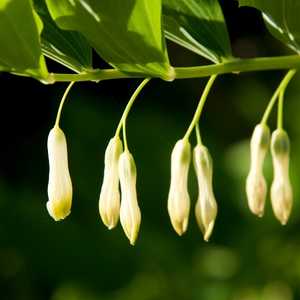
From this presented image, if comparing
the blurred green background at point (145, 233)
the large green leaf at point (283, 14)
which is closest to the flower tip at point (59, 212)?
the large green leaf at point (283, 14)

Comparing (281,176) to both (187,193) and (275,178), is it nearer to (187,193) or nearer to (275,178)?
(275,178)

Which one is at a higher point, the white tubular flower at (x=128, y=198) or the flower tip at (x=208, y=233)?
the white tubular flower at (x=128, y=198)

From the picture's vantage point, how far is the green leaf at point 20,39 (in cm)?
120

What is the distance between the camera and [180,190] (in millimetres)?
1374

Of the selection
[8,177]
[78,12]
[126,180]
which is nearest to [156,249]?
[8,177]

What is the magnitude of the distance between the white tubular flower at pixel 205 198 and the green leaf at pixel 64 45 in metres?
0.23

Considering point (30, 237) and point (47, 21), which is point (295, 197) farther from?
point (47, 21)

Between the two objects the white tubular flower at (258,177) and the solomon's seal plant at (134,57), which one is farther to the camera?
the white tubular flower at (258,177)

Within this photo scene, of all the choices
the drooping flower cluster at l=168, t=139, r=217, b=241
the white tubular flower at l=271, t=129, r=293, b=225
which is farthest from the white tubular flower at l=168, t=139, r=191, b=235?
the white tubular flower at l=271, t=129, r=293, b=225

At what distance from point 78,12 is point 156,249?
8.00 feet

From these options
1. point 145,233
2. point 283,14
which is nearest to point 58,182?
point 283,14

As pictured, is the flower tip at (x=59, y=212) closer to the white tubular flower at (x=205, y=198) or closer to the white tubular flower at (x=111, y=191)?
the white tubular flower at (x=111, y=191)

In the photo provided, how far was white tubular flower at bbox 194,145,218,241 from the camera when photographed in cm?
132

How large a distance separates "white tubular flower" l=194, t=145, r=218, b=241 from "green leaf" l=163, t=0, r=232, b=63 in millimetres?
159
